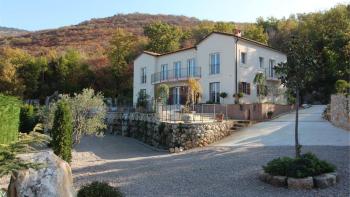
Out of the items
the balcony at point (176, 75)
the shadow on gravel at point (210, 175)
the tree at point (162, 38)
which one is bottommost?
the shadow on gravel at point (210, 175)

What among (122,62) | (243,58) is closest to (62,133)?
(243,58)

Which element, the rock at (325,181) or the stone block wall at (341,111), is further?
the stone block wall at (341,111)

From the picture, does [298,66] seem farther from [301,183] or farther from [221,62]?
[221,62]

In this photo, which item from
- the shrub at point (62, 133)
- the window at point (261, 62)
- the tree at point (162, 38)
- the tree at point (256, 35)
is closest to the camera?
the shrub at point (62, 133)

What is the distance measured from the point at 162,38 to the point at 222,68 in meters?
23.0

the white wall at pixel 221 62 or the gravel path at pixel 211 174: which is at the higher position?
the white wall at pixel 221 62

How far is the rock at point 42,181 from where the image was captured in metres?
6.74

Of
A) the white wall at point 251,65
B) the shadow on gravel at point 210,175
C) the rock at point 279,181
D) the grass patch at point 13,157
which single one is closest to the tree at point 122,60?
the white wall at point 251,65

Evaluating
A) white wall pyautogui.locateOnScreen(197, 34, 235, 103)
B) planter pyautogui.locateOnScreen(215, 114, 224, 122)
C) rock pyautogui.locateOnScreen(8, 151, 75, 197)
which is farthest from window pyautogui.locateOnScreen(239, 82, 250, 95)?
rock pyautogui.locateOnScreen(8, 151, 75, 197)

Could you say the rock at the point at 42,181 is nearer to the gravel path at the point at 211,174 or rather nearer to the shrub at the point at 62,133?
the gravel path at the point at 211,174

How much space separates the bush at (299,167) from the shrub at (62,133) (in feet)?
26.1

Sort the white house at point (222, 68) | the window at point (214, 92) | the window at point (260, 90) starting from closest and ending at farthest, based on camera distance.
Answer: the white house at point (222, 68), the window at point (214, 92), the window at point (260, 90)

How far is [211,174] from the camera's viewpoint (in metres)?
13.3

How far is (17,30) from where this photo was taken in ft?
Result: 456
